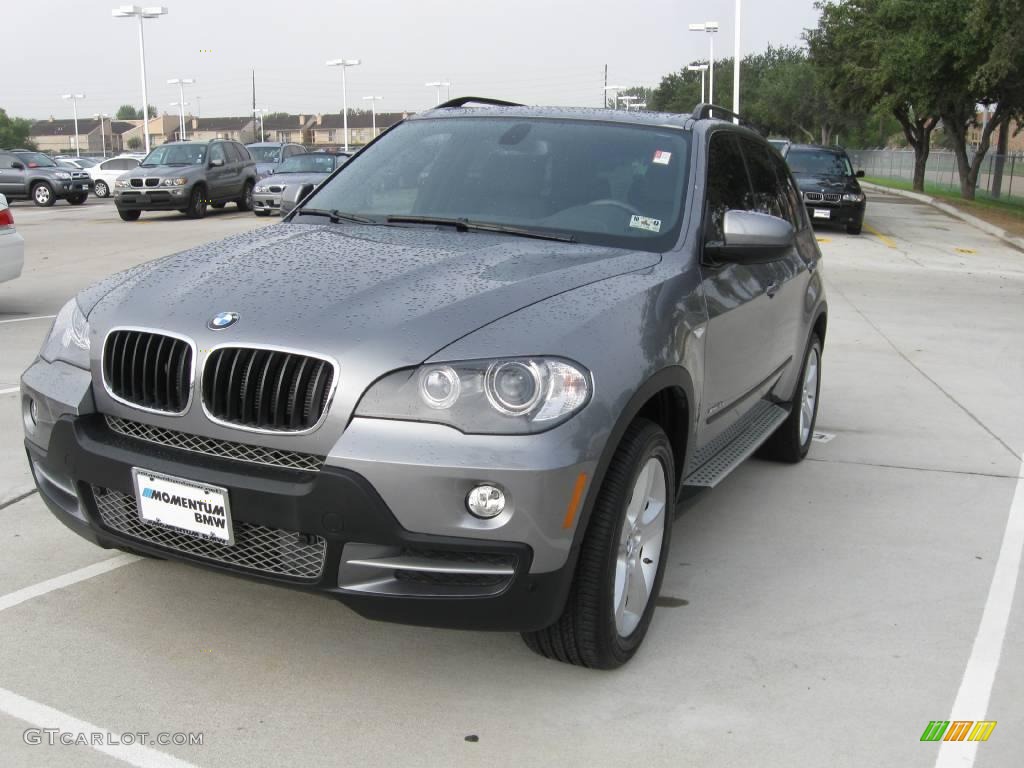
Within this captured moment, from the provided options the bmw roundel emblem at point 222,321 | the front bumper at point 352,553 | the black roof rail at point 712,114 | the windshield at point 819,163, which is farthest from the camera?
the windshield at point 819,163

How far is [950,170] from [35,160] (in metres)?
35.2

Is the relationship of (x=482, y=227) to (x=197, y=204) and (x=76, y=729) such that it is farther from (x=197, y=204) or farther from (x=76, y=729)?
(x=197, y=204)

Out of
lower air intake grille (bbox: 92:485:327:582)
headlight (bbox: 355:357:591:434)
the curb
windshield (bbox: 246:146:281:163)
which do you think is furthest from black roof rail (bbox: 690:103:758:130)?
windshield (bbox: 246:146:281:163)

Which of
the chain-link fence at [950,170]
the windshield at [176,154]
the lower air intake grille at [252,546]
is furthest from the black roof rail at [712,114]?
the chain-link fence at [950,170]

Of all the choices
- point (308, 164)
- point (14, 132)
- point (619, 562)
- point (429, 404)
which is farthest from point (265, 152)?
point (14, 132)

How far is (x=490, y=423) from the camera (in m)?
2.90

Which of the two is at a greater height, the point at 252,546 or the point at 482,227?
the point at 482,227

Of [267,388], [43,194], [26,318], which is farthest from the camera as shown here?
[43,194]

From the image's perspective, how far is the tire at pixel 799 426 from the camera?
5.75 meters

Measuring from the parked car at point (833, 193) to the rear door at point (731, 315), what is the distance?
670 inches

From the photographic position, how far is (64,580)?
4.07 m

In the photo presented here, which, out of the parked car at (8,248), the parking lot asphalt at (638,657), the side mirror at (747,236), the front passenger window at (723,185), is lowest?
the parking lot asphalt at (638,657)

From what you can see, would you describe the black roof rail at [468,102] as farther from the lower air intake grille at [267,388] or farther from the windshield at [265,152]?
the windshield at [265,152]

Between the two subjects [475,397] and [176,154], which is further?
[176,154]
